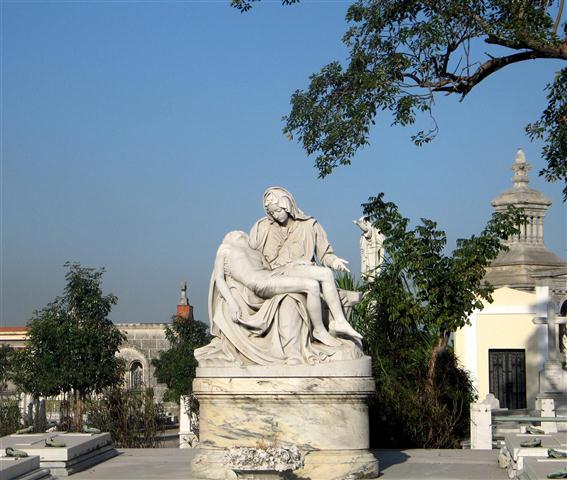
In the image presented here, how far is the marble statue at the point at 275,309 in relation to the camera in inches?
418

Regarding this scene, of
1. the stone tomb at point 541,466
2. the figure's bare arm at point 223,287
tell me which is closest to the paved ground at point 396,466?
the stone tomb at point 541,466

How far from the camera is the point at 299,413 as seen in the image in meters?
10.4

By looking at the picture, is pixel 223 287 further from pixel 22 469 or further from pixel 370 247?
pixel 370 247

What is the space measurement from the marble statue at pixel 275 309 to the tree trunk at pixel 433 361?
446 centimetres

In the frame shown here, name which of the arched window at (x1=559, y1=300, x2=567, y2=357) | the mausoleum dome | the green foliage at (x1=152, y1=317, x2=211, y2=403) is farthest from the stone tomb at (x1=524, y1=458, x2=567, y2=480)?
the green foliage at (x1=152, y1=317, x2=211, y2=403)

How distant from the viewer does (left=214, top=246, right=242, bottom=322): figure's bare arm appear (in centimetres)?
1082

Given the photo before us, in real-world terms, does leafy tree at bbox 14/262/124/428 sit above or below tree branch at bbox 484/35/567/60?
below

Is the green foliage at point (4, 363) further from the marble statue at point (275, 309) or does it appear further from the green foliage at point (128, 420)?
the marble statue at point (275, 309)

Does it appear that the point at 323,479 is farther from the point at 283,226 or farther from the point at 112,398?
the point at 112,398

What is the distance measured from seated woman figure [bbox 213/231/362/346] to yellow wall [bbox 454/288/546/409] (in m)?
15.8

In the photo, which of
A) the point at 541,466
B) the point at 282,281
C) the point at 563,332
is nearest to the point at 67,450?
the point at 282,281

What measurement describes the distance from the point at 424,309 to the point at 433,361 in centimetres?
89

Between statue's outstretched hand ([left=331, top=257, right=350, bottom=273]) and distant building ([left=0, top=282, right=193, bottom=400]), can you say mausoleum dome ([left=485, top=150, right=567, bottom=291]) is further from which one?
statue's outstretched hand ([left=331, top=257, right=350, bottom=273])

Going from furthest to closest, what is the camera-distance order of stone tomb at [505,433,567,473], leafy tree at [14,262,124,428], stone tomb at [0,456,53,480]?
leafy tree at [14,262,124,428] < stone tomb at [505,433,567,473] < stone tomb at [0,456,53,480]
